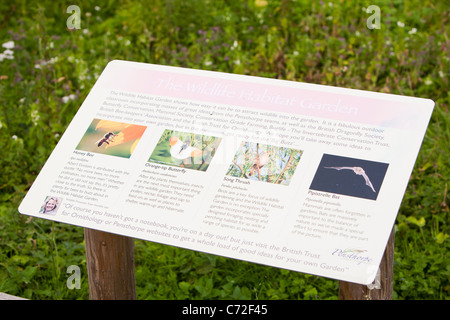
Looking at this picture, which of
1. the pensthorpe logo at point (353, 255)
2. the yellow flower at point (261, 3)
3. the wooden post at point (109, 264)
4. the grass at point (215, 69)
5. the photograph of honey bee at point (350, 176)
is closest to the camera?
the pensthorpe logo at point (353, 255)

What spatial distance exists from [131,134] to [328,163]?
76 centimetres

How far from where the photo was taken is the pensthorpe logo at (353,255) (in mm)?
1854

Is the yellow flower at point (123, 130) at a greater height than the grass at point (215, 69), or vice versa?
the yellow flower at point (123, 130)

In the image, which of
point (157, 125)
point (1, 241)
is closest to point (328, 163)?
point (157, 125)

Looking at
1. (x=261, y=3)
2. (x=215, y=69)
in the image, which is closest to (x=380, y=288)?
(x=215, y=69)

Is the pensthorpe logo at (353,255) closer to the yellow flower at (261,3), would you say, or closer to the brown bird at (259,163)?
the brown bird at (259,163)

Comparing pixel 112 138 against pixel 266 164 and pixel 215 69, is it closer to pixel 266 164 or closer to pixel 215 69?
pixel 266 164

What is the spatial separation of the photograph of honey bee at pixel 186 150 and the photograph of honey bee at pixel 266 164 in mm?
107

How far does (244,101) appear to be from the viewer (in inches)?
93.0

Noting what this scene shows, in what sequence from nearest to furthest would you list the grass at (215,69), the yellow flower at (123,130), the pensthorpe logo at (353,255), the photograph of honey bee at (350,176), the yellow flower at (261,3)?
the pensthorpe logo at (353,255), the photograph of honey bee at (350,176), the yellow flower at (123,130), the grass at (215,69), the yellow flower at (261,3)

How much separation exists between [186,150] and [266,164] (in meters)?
0.31

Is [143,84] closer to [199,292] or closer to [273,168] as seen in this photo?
[273,168]

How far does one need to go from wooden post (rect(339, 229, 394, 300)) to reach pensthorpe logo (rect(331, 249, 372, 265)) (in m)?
0.32

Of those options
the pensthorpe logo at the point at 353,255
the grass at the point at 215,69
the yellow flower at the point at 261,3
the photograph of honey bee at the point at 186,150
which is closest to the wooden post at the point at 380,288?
the pensthorpe logo at the point at 353,255
